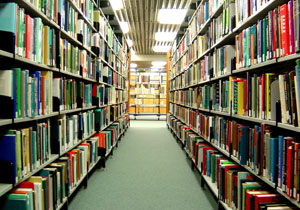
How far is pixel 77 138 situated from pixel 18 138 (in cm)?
107

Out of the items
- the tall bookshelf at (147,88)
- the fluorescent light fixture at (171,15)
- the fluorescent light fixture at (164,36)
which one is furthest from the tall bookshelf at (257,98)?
the tall bookshelf at (147,88)

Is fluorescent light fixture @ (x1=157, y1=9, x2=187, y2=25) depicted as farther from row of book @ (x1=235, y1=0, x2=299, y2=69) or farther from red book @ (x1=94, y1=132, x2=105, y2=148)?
row of book @ (x1=235, y1=0, x2=299, y2=69)

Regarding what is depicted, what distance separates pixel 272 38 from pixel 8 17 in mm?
1493

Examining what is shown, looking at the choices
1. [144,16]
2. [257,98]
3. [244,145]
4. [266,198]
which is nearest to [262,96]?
[257,98]

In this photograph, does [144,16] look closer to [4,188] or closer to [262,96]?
[262,96]

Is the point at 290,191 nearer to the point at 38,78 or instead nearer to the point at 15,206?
the point at 15,206

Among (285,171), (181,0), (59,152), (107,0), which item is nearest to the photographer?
(285,171)

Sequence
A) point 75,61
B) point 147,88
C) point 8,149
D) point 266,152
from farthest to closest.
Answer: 1. point 147,88
2. point 75,61
3. point 266,152
4. point 8,149

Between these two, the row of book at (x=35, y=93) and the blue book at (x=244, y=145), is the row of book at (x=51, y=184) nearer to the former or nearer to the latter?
the row of book at (x=35, y=93)

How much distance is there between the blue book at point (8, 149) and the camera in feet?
3.73

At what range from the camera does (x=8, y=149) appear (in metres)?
1.14

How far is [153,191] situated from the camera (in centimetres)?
228

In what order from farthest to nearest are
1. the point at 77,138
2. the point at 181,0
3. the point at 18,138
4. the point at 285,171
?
the point at 181,0 < the point at 77,138 < the point at 18,138 < the point at 285,171

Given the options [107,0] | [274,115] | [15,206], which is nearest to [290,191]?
[274,115]
